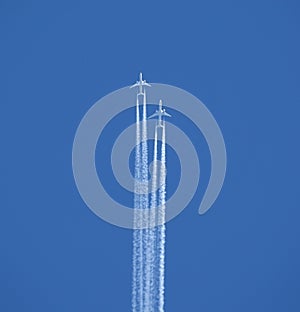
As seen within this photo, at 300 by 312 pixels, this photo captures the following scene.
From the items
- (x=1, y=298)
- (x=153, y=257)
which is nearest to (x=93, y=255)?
Answer: (x=153, y=257)

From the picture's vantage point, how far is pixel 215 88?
4930 mm

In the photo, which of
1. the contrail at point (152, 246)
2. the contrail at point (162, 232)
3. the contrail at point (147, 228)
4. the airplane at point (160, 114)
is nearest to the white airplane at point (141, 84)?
the contrail at point (147, 228)

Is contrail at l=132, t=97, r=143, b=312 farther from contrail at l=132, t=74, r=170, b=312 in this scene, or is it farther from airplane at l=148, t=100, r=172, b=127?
airplane at l=148, t=100, r=172, b=127

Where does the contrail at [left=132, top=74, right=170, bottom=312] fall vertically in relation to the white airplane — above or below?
below

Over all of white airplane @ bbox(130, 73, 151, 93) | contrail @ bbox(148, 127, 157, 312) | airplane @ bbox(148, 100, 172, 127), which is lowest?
contrail @ bbox(148, 127, 157, 312)

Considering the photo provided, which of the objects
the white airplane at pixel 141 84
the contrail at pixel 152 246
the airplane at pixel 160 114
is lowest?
the contrail at pixel 152 246

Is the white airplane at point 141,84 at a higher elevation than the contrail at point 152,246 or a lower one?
higher

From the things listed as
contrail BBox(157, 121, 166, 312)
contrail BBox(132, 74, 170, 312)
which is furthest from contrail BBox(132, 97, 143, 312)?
contrail BBox(157, 121, 166, 312)

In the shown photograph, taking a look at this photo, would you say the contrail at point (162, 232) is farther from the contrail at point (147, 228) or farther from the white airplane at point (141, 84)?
the white airplane at point (141, 84)

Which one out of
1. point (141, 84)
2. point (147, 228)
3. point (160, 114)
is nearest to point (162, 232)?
point (147, 228)

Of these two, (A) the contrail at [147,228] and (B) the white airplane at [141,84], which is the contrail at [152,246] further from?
(B) the white airplane at [141,84]

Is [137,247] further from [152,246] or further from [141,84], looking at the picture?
[141,84]

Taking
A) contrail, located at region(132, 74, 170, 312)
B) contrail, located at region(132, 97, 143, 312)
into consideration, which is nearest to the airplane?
contrail, located at region(132, 74, 170, 312)

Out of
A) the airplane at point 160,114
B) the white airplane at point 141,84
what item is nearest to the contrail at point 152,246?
the airplane at point 160,114
